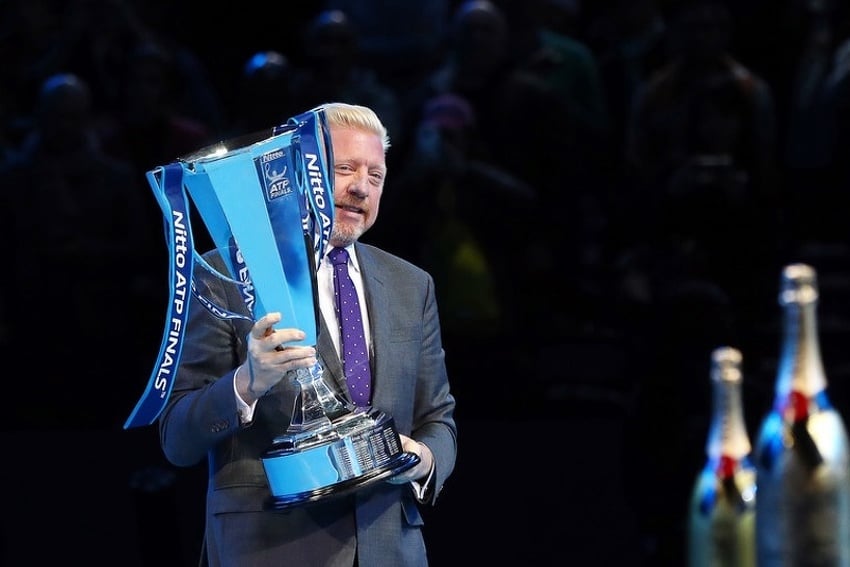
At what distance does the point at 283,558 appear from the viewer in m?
2.21

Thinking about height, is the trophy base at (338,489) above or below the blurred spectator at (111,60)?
below

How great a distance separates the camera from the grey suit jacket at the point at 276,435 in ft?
7.17

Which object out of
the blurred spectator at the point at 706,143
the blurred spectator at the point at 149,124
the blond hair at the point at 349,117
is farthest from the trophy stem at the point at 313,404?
the blurred spectator at the point at 149,124

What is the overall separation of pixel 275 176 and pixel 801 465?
825mm

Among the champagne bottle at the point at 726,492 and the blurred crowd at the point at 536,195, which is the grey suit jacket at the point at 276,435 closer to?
the champagne bottle at the point at 726,492

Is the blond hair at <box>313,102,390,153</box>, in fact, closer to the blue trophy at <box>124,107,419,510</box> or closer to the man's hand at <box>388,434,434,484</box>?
the blue trophy at <box>124,107,419,510</box>

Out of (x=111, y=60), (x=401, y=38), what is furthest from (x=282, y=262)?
(x=111, y=60)

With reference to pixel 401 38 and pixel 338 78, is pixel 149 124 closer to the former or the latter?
pixel 338 78

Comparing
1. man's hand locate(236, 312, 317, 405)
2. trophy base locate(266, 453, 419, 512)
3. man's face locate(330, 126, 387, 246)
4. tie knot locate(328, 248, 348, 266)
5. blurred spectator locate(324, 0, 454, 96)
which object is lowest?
trophy base locate(266, 453, 419, 512)

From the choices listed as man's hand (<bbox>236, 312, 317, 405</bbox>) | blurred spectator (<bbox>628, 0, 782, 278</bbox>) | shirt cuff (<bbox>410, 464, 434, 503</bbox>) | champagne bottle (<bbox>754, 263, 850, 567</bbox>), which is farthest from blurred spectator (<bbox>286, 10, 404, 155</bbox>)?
champagne bottle (<bbox>754, 263, 850, 567</bbox>)

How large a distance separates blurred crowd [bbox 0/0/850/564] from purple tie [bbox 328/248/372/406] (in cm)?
221

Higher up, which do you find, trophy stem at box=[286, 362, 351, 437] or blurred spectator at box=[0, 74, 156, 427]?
blurred spectator at box=[0, 74, 156, 427]

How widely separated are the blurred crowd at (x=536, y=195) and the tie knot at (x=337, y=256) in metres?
2.22

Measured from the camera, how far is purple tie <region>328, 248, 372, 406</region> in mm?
2248
